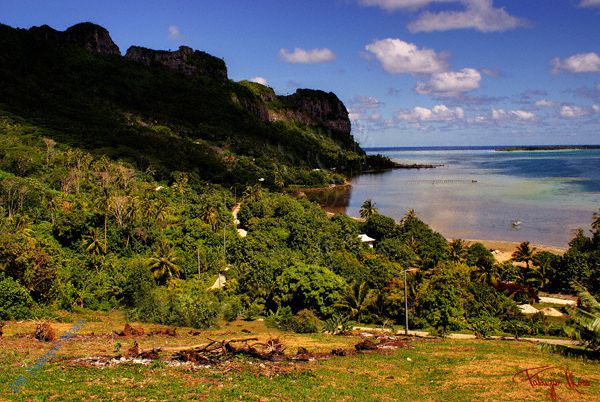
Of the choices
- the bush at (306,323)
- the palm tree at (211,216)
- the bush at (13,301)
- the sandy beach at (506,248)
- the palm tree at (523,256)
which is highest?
the palm tree at (211,216)

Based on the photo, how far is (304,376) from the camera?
20.2 meters

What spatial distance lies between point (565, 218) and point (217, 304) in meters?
73.6

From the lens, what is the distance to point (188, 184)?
10462 cm

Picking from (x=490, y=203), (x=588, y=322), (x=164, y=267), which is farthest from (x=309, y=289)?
(x=490, y=203)

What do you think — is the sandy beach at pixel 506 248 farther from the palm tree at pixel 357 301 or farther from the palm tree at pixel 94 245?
the palm tree at pixel 94 245

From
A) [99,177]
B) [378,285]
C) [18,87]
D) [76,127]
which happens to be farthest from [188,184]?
Result: [18,87]

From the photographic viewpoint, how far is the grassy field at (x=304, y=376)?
57.5 ft

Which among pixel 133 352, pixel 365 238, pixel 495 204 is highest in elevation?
pixel 133 352

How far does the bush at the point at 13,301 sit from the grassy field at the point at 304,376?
5183mm

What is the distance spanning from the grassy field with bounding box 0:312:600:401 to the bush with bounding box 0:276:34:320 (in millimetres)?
5183

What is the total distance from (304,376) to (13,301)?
21654mm
